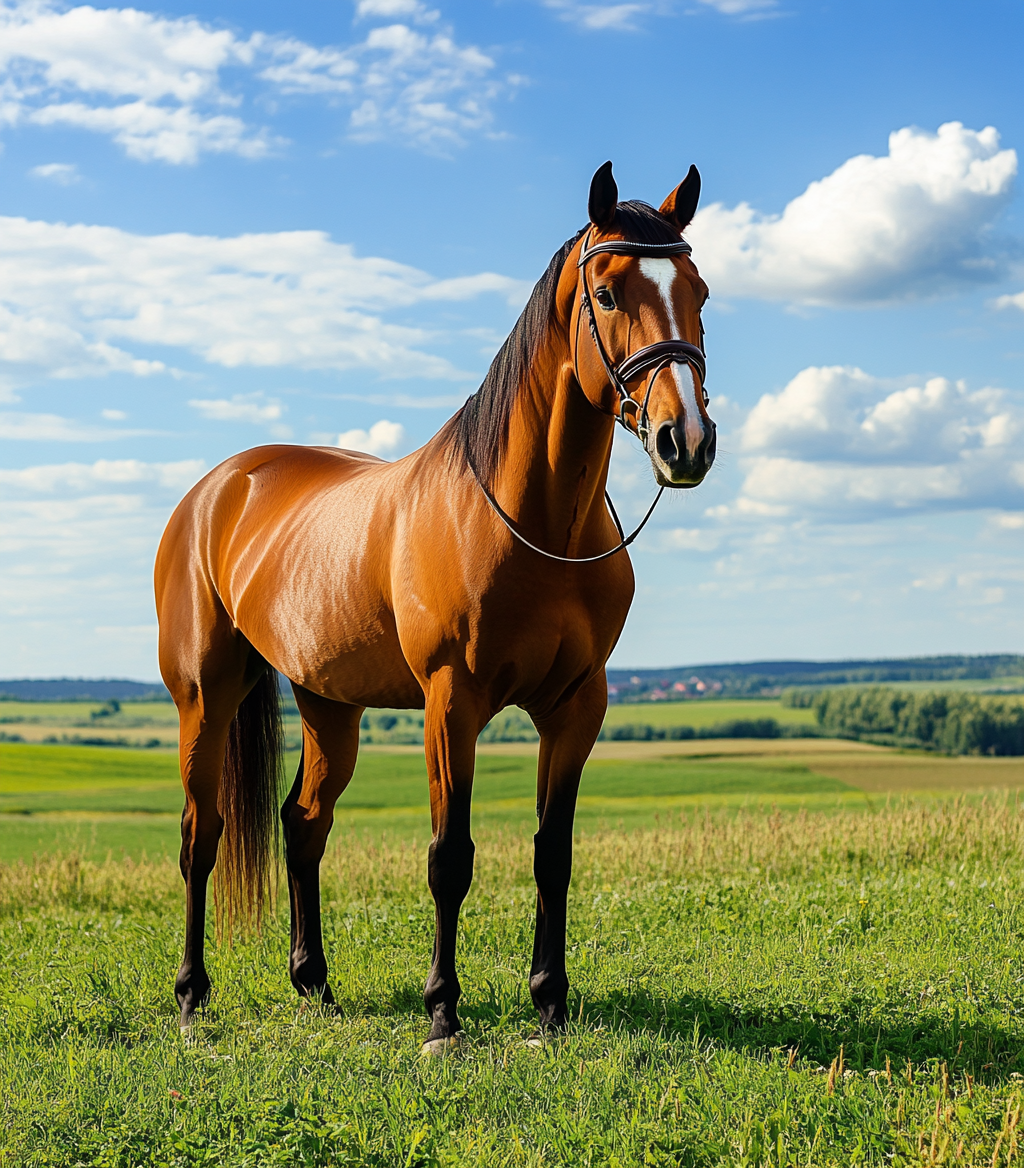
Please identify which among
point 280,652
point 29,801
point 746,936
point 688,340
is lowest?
point 29,801

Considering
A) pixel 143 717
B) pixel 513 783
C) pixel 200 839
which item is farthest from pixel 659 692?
pixel 200 839

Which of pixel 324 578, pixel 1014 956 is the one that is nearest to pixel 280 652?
pixel 324 578

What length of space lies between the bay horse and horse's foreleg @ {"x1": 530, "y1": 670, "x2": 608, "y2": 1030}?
0.03 feet

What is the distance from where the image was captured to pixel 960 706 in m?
54.6

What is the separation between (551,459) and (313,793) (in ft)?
9.31

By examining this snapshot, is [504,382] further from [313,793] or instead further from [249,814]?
[249,814]

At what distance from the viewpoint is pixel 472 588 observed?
434 cm

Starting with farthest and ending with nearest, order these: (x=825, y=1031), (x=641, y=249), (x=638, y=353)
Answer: (x=825, y=1031), (x=641, y=249), (x=638, y=353)

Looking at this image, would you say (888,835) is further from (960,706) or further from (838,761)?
(960,706)

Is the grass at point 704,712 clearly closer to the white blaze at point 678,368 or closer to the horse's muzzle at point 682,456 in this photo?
the white blaze at point 678,368

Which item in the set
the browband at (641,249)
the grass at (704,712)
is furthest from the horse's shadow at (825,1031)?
the grass at (704,712)

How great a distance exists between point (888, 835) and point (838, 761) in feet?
123

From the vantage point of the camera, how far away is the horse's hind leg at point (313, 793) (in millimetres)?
6055

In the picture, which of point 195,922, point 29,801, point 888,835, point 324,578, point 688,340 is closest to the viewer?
point 688,340
